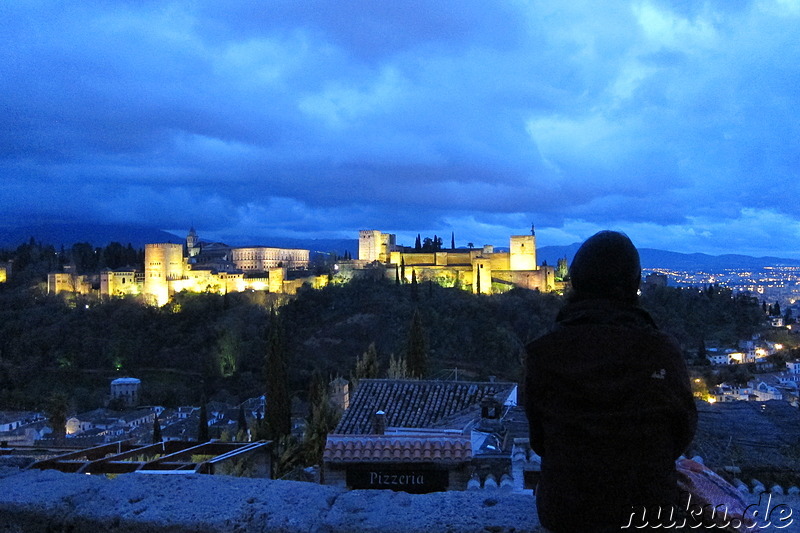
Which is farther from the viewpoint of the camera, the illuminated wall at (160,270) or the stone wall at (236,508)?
the illuminated wall at (160,270)

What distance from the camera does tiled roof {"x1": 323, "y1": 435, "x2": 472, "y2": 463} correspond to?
4656 millimetres

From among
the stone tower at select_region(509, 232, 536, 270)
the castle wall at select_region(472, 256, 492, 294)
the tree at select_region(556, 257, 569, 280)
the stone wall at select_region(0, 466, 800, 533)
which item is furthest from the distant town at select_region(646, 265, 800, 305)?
the stone wall at select_region(0, 466, 800, 533)

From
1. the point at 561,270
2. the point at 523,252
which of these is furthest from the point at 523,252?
the point at 561,270

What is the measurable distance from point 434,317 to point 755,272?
208ft

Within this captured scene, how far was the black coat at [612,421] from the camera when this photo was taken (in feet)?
5.26

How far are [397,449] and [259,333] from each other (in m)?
42.1

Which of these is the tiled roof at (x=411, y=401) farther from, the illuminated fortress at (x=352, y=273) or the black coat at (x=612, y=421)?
the illuminated fortress at (x=352, y=273)

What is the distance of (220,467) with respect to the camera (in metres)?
4.03

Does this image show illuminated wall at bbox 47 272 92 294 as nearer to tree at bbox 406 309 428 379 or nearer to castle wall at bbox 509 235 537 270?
castle wall at bbox 509 235 537 270

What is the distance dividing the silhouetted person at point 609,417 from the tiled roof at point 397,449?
303 cm

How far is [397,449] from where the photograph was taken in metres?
4.70

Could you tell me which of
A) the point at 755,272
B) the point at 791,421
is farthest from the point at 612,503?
the point at 755,272

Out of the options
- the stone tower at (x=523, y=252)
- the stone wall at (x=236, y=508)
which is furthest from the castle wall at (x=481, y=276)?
the stone wall at (x=236, y=508)

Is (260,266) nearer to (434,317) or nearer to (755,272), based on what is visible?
(434,317)
